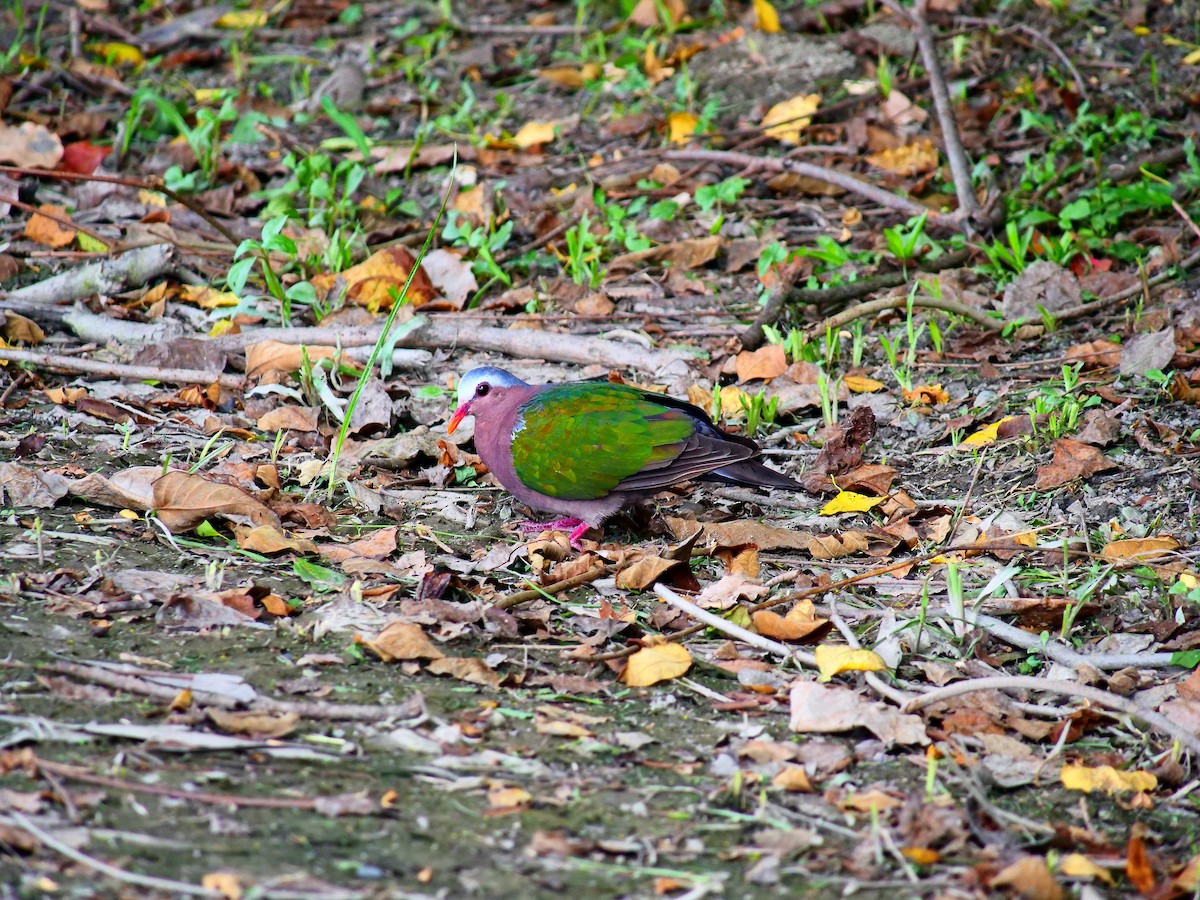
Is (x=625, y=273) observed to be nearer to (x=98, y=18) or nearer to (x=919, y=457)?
(x=919, y=457)

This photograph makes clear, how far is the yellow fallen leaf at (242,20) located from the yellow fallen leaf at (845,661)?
6426 millimetres

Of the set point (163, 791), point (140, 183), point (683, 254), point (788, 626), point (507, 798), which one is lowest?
point (683, 254)

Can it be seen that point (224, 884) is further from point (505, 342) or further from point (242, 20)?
point (242, 20)


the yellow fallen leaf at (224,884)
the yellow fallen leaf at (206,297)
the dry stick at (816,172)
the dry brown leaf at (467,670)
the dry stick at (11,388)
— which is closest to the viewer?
the yellow fallen leaf at (224,884)

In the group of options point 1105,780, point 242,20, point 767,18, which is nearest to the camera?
point 1105,780

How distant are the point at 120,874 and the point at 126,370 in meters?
3.02

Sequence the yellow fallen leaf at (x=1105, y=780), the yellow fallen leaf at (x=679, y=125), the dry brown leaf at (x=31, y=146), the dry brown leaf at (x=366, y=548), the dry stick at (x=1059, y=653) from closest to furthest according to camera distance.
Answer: the yellow fallen leaf at (x=1105, y=780)
the dry stick at (x=1059, y=653)
the dry brown leaf at (x=366, y=548)
the dry brown leaf at (x=31, y=146)
the yellow fallen leaf at (x=679, y=125)

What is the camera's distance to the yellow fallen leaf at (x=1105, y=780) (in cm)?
286

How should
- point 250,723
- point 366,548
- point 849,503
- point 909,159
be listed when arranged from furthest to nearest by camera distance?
point 909,159, point 849,503, point 366,548, point 250,723

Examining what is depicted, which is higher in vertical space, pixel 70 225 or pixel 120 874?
pixel 120 874

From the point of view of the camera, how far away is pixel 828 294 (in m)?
5.57

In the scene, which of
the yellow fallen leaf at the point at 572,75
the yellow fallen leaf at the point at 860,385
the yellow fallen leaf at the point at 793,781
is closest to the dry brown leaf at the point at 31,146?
the yellow fallen leaf at the point at 572,75

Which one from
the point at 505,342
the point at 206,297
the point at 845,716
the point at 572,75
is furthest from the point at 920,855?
the point at 572,75

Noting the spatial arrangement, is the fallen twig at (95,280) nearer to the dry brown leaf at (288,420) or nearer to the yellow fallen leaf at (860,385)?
the dry brown leaf at (288,420)
